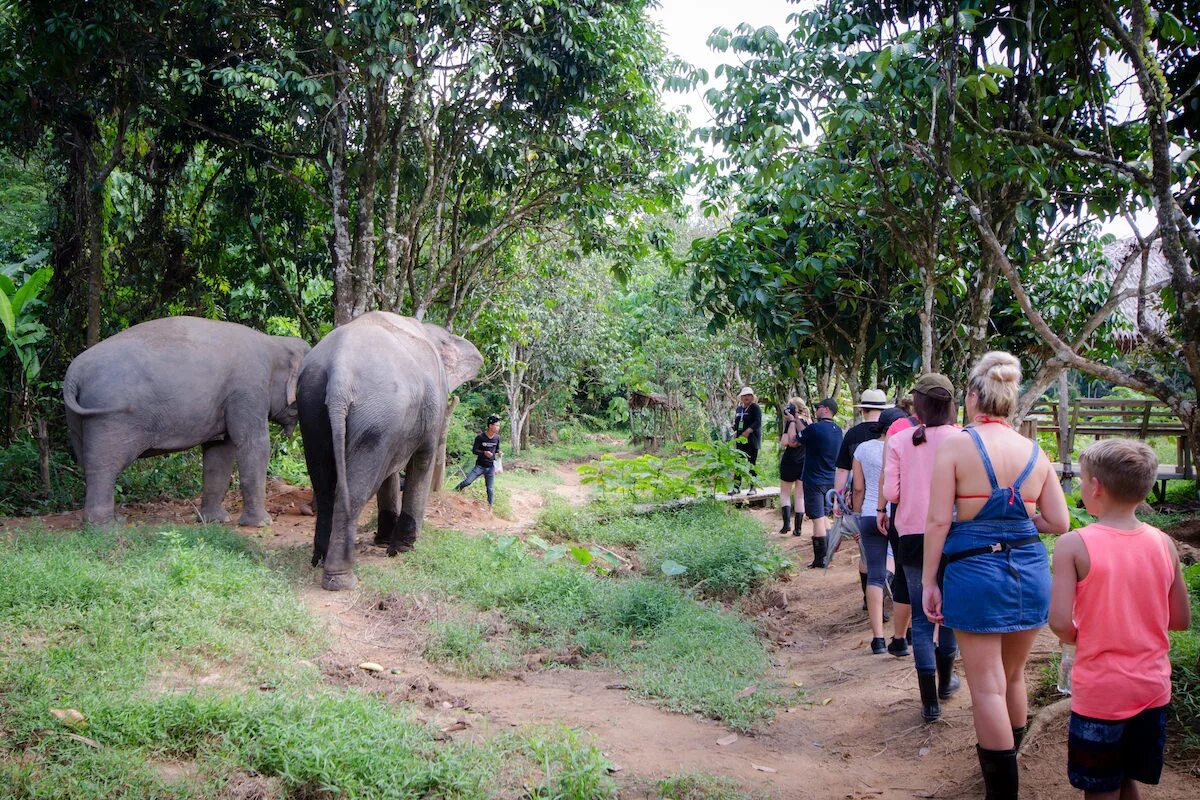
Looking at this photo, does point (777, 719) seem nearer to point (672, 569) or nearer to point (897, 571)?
point (897, 571)

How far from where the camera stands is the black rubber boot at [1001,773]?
3420mm

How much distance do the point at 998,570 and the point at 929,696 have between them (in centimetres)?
148

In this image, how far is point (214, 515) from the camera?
9.09 m

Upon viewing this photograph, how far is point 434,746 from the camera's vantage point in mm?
3867

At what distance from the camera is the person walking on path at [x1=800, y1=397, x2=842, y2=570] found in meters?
9.15

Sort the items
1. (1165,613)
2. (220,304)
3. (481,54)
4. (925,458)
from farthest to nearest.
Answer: (220,304) < (481,54) < (925,458) < (1165,613)

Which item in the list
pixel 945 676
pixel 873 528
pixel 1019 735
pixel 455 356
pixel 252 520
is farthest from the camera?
pixel 455 356

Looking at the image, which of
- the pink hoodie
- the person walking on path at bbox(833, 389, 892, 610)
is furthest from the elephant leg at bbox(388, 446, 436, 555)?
the pink hoodie

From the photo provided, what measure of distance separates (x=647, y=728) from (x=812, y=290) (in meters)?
7.40

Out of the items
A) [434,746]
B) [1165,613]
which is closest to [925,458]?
[1165,613]

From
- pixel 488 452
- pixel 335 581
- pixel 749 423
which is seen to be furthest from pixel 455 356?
pixel 749 423

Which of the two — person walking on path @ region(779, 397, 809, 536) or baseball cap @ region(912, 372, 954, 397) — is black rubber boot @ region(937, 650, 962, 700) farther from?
person walking on path @ region(779, 397, 809, 536)

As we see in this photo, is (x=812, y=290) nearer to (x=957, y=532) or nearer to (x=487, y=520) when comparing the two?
(x=487, y=520)

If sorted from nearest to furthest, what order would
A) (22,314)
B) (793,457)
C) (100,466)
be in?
(100,466)
(22,314)
(793,457)
